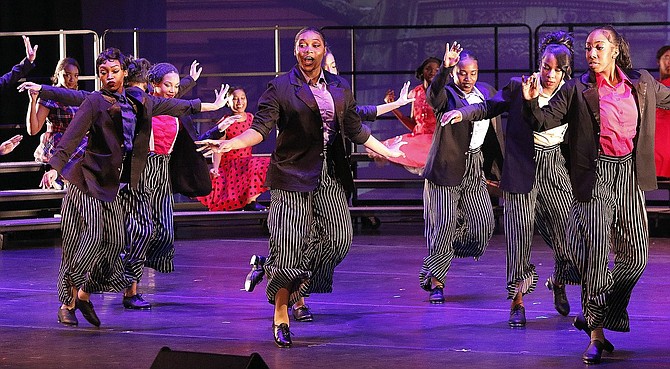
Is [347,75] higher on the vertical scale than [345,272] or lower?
higher

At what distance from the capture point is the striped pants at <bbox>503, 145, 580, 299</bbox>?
679 centimetres

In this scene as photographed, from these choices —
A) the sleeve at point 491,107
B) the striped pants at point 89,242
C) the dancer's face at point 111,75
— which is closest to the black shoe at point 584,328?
the sleeve at point 491,107

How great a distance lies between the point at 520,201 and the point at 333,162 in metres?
1.07

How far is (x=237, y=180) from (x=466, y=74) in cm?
468

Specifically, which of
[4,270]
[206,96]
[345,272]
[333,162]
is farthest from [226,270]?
[206,96]

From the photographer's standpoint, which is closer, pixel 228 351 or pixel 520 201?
pixel 228 351

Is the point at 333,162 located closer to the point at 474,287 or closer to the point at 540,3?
the point at 474,287

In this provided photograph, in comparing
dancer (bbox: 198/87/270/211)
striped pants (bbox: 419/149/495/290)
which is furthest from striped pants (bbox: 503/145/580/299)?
dancer (bbox: 198/87/270/211)

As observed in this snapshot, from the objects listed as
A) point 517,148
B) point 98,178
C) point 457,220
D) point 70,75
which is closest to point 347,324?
point 517,148

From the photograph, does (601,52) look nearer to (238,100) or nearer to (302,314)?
(302,314)

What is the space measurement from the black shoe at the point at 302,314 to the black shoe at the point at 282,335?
764 millimetres

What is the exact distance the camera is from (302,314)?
275 inches

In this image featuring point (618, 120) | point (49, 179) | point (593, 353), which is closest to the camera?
point (593, 353)

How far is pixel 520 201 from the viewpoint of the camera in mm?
6781
